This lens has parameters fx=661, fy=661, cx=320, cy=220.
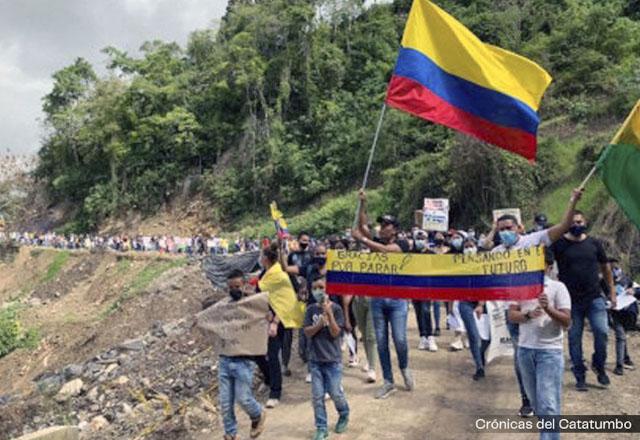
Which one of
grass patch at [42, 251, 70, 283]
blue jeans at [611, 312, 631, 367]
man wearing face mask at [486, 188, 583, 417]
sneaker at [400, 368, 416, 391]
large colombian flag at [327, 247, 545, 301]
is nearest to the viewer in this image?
large colombian flag at [327, 247, 545, 301]

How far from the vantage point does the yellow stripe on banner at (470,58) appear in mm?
7324

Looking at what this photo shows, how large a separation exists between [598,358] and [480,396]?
1482mm

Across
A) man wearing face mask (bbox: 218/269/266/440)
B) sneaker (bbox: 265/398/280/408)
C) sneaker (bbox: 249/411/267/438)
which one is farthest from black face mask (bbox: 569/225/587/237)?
sneaker (bbox: 265/398/280/408)

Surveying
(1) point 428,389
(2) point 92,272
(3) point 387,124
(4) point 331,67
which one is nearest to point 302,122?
(4) point 331,67

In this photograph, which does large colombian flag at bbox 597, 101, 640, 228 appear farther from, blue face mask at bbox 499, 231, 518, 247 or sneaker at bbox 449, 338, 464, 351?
sneaker at bbox 449, 338, 464, 351

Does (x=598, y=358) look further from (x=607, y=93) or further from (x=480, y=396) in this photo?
(x=607, y=93)

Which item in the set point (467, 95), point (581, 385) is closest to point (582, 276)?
point (581, 385)

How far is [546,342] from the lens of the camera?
5680 mm

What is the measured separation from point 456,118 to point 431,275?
74.2 inches

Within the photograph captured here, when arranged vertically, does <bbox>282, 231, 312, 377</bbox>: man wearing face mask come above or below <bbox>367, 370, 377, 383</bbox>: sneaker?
above

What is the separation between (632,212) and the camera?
662 centimetres

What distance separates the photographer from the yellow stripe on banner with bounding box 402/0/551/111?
24.0ft

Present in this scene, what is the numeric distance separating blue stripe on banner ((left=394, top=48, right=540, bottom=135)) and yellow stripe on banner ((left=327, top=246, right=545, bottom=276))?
1779 millimetres

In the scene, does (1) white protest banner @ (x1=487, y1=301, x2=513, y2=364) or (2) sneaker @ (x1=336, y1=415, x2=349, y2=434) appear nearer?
(2) sneaker @ (x1=336, y1=415, x2=349, y2=434)
